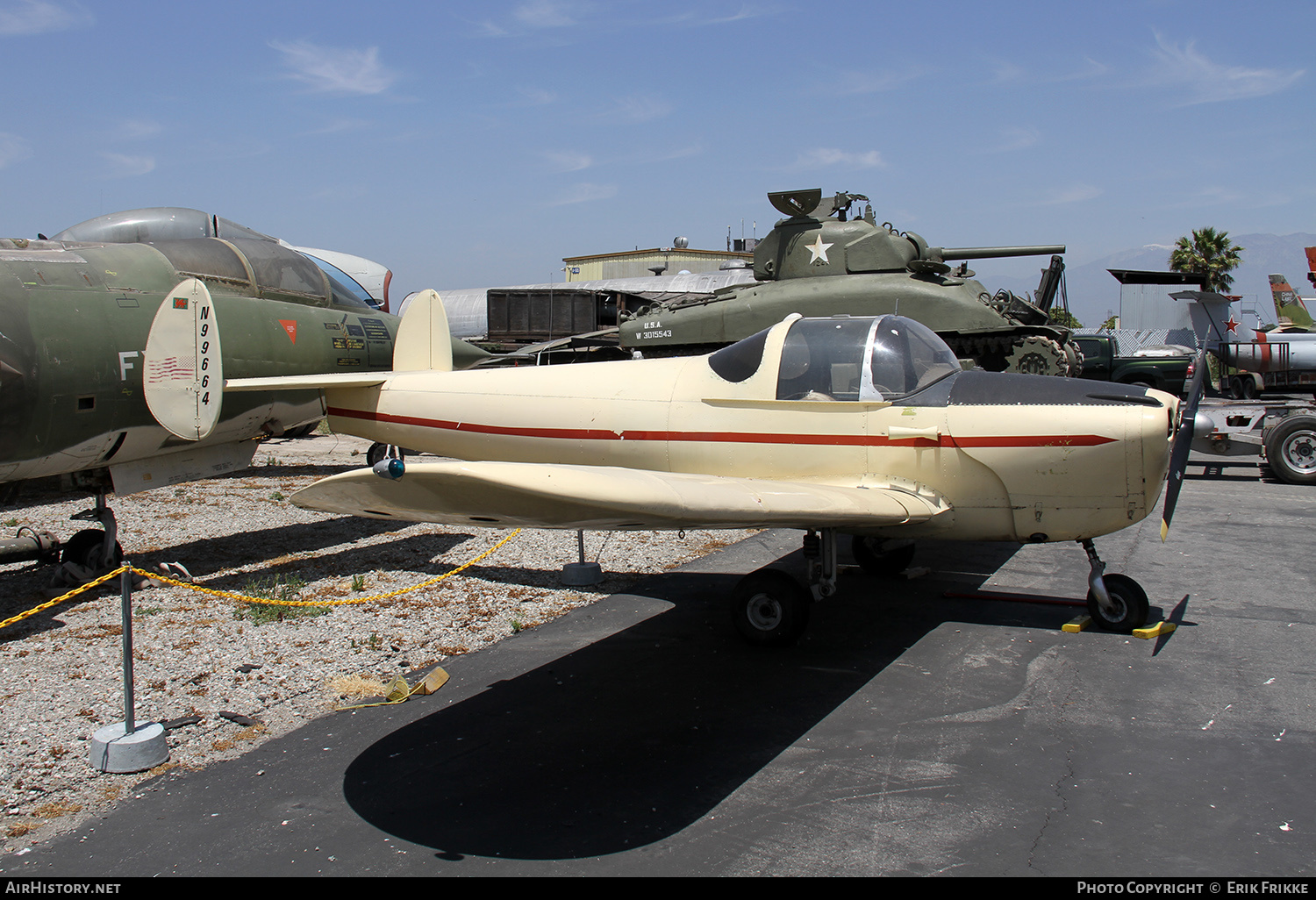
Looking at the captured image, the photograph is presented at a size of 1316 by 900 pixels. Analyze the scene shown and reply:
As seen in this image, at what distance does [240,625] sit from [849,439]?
4.36 metres

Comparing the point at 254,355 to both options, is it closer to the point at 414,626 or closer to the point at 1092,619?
the point at 414,626

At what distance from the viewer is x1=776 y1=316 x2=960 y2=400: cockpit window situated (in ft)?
18.5

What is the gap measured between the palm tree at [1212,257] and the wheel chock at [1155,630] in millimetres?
49673

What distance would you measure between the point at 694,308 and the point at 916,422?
28.9 ft

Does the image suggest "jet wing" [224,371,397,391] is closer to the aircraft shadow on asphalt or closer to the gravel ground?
the gravel ground

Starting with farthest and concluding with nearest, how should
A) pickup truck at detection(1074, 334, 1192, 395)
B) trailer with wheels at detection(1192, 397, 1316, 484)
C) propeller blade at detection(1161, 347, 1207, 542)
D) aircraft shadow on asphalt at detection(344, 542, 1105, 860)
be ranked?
pickup truck at detection(1074, 334, 1192, 395)
trailer with wheels at detection(1192, 397, 1316, 484)
propeller blade at detection(1161, 347, 1207, 542)
aircraft shadow on asphalt at detection(344, 542, 1105, 860)

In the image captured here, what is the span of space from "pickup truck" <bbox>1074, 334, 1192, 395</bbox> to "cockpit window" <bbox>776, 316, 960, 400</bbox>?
19.5 meters

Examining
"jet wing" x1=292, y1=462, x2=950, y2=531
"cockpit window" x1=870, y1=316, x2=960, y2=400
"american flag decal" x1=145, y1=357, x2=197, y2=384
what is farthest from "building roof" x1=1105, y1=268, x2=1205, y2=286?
"american flag decal" x1=145, y1=357, x2=197, y2=384

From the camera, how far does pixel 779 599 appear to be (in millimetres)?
5422

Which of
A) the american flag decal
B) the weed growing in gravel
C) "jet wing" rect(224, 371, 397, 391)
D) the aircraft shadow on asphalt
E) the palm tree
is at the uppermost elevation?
the palm tree

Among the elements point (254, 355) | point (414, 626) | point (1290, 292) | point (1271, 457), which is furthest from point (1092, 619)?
point (1290, 292)

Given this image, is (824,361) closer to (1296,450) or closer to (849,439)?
(849,439)

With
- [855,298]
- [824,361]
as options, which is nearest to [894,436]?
[824,361]

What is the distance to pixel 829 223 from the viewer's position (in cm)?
1354
